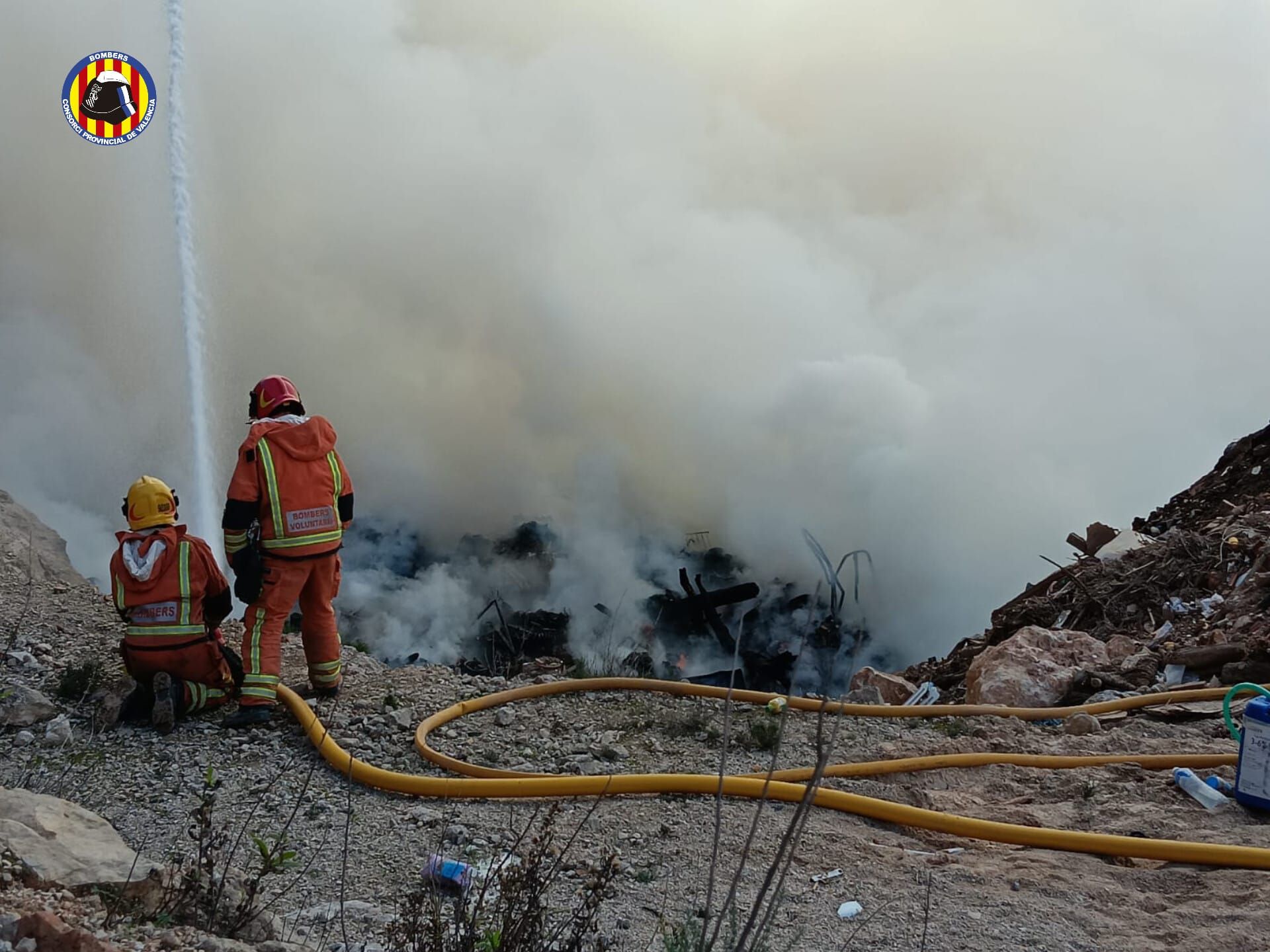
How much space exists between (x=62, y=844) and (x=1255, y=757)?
450 centimetres

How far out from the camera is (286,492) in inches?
210

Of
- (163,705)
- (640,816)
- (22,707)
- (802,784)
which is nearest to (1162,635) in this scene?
(802,784)

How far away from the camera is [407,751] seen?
5.16 metres

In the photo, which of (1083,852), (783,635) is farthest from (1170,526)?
(1083,852)

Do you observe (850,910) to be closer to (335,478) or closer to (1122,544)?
(335,478)

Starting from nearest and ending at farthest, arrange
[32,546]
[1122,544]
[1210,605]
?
[32,546] < [1210,605] < [1122,544]

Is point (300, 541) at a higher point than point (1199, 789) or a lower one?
higher

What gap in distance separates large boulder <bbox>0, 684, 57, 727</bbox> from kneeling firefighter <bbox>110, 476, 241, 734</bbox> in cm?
37

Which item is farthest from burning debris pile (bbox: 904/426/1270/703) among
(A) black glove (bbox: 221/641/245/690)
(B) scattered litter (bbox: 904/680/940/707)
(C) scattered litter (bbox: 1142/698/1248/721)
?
(A) black glove (bbox: 221/641/245/690)

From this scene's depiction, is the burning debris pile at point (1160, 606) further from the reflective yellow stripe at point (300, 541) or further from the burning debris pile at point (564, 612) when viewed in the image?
the reflective yellow stripe at point (300, 541)

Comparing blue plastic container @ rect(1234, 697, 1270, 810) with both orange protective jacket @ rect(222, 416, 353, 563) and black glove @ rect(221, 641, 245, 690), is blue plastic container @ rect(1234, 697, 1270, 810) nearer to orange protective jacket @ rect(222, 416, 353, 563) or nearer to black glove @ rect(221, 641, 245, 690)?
orange protective jacket @ rect(222, 416, 353, 563)

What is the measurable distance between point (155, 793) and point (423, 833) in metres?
1.34

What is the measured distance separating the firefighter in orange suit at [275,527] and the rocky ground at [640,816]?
0.44 m

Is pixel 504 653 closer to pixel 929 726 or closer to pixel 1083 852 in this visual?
pixel 929 726
